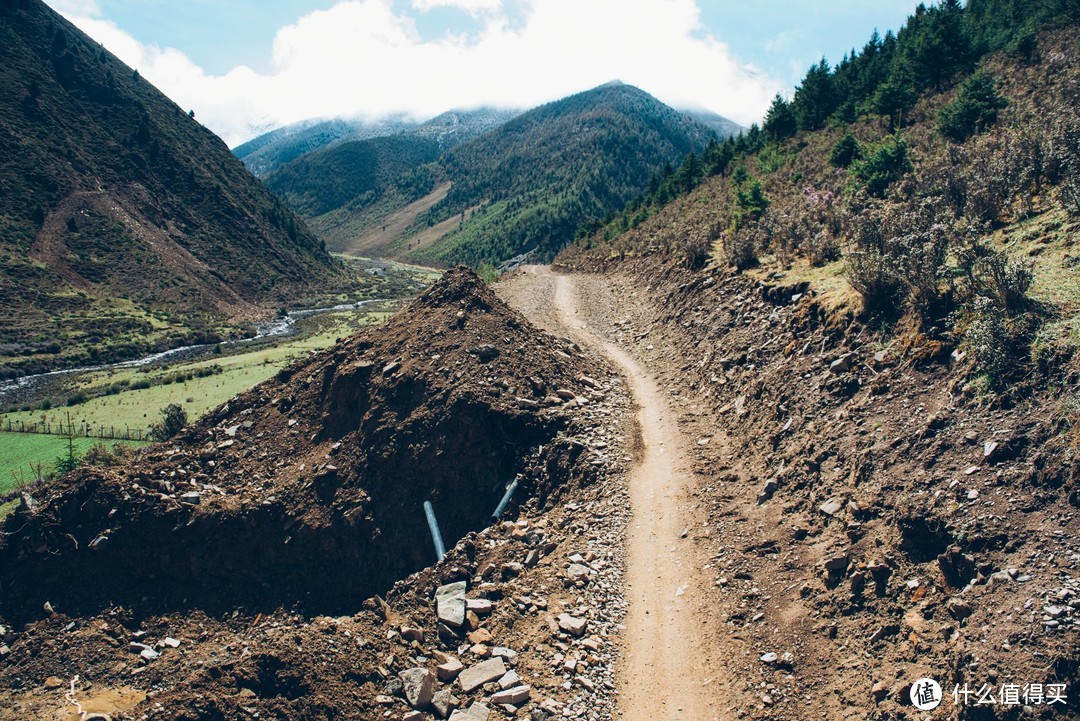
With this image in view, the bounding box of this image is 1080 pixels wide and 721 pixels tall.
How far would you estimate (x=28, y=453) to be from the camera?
1260 inches

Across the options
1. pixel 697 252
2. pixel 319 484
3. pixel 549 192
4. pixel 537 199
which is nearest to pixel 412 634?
pixel 319 484

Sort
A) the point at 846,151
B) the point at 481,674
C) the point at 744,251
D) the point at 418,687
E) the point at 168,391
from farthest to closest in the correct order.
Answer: the point at 168,391, the point at 846,151, the point at 744,251, the point at 481,674, the point at 418,687

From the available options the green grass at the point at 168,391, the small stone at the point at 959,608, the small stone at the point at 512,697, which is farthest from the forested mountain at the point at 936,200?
the green grass at the point at 168,391

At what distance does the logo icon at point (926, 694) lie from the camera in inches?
282

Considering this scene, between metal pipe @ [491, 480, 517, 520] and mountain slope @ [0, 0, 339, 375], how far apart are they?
185 ft

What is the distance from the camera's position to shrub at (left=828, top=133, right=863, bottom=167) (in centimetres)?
3106

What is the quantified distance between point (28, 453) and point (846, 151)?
46.8 metres

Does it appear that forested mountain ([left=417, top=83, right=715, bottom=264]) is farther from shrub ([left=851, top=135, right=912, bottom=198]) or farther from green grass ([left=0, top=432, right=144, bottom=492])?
shrub ([left=851, top=135, right=912, bottom=198])

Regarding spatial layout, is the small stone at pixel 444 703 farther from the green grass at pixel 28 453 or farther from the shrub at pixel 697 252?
the green grass at pixel 28 453

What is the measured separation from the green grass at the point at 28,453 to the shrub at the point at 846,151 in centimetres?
4185

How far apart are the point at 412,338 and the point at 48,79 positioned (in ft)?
356

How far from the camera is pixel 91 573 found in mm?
13227

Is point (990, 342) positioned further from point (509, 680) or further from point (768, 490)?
point (509, 680)

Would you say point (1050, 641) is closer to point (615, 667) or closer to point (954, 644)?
point (954, 644)
